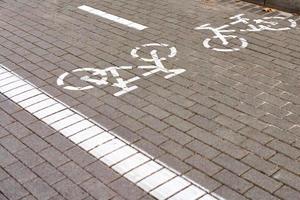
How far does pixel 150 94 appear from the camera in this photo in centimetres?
704

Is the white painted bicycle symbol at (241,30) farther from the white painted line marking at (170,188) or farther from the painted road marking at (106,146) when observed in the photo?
the white painted line marking at (170,188)

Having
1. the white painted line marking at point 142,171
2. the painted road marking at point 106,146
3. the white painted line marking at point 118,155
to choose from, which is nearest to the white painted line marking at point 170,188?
the painted road marking at point 106,146

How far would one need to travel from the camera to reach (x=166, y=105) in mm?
6734

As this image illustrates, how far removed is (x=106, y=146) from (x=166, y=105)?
4.30ft

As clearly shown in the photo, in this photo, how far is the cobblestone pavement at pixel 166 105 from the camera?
5.27 metres

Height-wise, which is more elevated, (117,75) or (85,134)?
(117,75)

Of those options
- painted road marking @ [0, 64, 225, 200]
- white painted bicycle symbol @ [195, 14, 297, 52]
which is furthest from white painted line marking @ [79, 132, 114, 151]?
white painted bicycle symbol @ [195, 14, 297, 52]

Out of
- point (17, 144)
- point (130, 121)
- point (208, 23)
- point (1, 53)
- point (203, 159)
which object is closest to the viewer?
point (203, 159)

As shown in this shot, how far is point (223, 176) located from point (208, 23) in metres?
4.98

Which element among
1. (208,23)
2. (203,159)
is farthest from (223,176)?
(208,23)

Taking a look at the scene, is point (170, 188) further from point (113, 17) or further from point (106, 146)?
point (113, 17)

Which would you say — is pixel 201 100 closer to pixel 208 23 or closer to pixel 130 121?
pixel 130 121

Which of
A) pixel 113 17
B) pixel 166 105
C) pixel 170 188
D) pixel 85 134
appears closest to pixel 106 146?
pixel 85 134

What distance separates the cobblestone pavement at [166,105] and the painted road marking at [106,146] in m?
0.09
